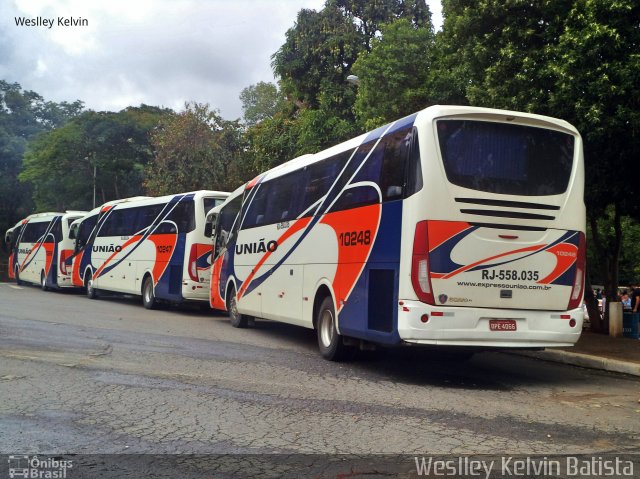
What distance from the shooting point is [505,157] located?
8.88 m

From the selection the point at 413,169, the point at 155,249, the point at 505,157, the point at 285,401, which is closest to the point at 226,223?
the point at 155,249

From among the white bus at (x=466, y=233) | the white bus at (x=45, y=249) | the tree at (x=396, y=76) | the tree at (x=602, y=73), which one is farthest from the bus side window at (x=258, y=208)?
the white bus at (x=45, y=249)

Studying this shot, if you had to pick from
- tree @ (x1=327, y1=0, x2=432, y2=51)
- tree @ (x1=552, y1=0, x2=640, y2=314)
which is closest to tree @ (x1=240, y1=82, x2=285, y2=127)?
tree @ (x1=327, y1=0, x2=432, y2=51)

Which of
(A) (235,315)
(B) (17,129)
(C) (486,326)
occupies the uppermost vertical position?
(B) (17,129)

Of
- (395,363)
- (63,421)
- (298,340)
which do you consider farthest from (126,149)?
(63,421)

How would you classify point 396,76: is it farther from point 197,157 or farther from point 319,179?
point 197,157

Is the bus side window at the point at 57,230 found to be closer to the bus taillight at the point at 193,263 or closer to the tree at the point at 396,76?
the bus taillight at the point at 193,263

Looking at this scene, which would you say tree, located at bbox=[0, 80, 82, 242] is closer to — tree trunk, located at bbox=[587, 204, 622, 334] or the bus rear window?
tree trunk, located at bbox=[587, 204, 622, 334]

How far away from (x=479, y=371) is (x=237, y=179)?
84.3 ft

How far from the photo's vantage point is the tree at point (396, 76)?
1903 centimetres

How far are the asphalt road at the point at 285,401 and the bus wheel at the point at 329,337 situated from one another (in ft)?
0.87

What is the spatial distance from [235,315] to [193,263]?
328cm

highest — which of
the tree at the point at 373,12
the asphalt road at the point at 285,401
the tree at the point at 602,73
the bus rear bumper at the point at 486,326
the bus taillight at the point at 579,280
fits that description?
the tree at the point at 373,12

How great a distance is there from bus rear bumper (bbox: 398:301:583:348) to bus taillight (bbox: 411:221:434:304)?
0.13 metres
